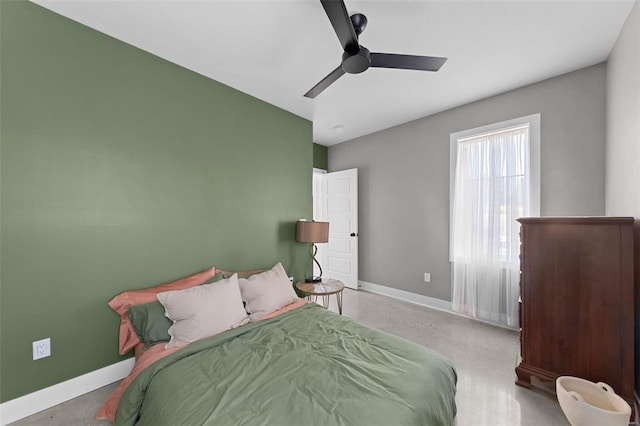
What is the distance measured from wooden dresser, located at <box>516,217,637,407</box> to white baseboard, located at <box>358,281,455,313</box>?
148 centimetres

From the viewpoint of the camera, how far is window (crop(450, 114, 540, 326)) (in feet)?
9.05

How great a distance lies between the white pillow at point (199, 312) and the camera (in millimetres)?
1767

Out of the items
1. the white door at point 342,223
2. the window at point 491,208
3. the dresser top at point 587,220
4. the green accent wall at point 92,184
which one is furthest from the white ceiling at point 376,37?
the white door at point 342,223

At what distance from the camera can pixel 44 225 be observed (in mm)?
1721

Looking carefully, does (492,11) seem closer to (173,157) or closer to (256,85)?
(256,85)

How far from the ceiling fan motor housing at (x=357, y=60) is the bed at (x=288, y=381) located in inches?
73.1

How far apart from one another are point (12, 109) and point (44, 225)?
0.77m

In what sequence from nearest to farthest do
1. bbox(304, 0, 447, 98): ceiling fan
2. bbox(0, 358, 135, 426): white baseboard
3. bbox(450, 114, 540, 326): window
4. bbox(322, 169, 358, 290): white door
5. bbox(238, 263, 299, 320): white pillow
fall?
bbox(304, 0, 447, 98): ceiling fan, bbox(0, 358, 135, 426): white baseboard, bbox(238, 263, 299, 320): white pillow, bbox(450, 114, 540, 326): window, bbox(322, 169, 358, 290): white door

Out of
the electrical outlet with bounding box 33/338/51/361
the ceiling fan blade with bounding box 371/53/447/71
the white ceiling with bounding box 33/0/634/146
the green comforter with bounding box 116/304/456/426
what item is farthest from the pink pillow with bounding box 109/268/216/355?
the ceiling fan blade with bounding box 371/53/447/71

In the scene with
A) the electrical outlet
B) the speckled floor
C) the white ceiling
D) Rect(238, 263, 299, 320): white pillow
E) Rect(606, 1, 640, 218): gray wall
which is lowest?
the speckled floor

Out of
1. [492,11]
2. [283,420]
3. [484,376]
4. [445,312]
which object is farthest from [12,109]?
[445,312]

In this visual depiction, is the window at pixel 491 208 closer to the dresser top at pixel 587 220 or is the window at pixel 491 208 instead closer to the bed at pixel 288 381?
the dresser top at pixel 587 220

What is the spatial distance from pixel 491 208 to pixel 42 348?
13.9 feet

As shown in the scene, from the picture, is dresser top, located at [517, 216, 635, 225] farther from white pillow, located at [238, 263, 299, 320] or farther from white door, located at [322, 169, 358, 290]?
white door, located at [322, 169, 358, 290]
